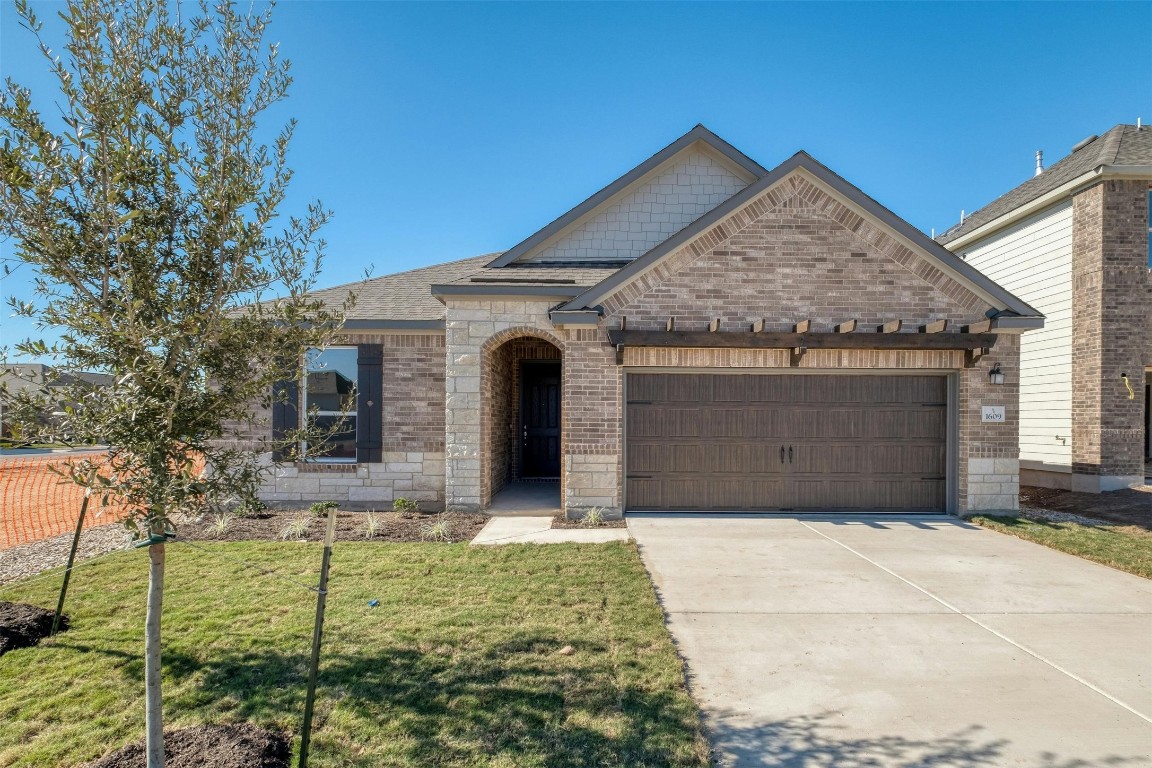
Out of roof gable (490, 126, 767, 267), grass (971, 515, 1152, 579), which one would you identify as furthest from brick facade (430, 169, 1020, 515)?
roof gable (490, 126, 767, 267)

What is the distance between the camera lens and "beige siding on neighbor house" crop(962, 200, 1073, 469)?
11828mm

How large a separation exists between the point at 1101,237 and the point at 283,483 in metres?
16.1

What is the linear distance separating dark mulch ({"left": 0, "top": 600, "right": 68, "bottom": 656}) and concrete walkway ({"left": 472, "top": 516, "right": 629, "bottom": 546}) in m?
4.02

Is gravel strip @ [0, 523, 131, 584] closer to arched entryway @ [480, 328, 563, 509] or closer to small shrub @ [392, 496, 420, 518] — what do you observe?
small shrub @ [392, 496, 420, 518]

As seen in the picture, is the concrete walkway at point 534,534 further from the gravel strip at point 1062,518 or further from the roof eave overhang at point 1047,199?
the roof eave overhang at point 1047,199

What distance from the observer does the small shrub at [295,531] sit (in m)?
7.60

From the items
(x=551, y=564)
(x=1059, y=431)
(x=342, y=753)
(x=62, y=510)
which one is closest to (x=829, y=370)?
(x=551, y=564)

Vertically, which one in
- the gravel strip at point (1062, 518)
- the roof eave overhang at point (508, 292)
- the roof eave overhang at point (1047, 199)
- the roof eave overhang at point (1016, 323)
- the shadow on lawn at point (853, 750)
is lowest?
the gravel strip at point (1062, 518)

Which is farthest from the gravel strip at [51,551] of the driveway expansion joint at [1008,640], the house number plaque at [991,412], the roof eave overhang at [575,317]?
the house number plaque at [991,412]

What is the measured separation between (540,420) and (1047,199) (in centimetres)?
1189

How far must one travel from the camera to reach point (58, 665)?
407 cm

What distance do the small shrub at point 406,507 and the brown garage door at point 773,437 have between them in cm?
356

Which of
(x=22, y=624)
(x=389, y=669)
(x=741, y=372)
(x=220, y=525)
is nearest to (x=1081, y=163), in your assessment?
(x=741, y=372)

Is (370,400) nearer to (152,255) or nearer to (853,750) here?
(152,255)
